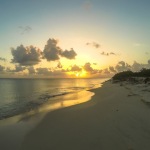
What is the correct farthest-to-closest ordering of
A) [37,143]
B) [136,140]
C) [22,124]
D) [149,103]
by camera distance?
[149,103], [22,124], [37,143], [136,140]

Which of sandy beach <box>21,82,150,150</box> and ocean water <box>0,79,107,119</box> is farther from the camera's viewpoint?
ocean water <box>0,79,107,119</box>

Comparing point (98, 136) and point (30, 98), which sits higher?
point (98, 136)

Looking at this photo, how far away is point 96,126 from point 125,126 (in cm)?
190

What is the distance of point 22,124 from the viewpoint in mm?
15578

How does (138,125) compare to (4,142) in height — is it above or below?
above

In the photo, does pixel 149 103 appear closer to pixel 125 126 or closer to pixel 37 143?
pixel 125 126

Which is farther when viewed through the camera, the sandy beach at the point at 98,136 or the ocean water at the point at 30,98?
the ocean water at the point at 30,98

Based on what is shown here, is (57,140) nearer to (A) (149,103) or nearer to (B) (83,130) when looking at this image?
(B) (83,130)

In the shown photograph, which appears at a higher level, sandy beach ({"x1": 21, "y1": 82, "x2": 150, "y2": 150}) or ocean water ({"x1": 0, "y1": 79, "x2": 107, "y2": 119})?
sandy beach ({"x1": 21, "y1": 82, "x2": 150, "y2": 150})

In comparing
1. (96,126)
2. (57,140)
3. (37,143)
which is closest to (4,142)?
(37,143)

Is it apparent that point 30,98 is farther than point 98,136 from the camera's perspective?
Yes

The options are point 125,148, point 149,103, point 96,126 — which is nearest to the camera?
point 125,148

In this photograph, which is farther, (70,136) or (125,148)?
(70,136)

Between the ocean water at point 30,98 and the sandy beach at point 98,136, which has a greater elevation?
the sandy beach at point 98,136
